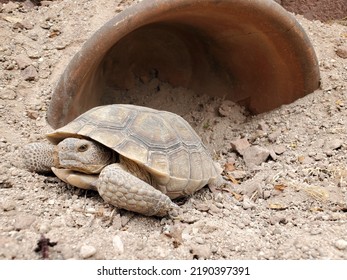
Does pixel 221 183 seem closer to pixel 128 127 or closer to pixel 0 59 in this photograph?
pixel 128 127

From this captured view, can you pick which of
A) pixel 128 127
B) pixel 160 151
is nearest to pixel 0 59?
pixel 128 127

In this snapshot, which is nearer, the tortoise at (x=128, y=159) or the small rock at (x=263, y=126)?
the tortoise at (x=128, y=159)

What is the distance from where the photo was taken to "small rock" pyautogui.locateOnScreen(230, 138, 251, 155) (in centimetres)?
318

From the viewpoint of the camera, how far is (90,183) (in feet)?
6.93

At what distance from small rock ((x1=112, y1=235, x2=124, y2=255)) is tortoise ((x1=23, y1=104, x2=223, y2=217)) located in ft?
0.75

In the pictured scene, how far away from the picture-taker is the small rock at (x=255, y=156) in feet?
9.70

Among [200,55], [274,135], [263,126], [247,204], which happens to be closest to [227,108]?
[263,126]

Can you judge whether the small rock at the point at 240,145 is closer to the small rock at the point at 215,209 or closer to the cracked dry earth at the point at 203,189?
the cracked dry earth at the point at 203,189

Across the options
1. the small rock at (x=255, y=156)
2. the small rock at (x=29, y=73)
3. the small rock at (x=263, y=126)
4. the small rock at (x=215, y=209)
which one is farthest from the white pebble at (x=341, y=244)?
the small rock at (x=29, y=73)

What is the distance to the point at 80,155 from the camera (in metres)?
2.09

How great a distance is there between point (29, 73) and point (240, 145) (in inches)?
80.7

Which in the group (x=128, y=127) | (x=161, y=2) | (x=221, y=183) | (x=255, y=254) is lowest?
(x=221, y=183)

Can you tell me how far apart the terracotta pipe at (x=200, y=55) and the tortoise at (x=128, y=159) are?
0.67 m

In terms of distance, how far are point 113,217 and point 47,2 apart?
10.5ft
